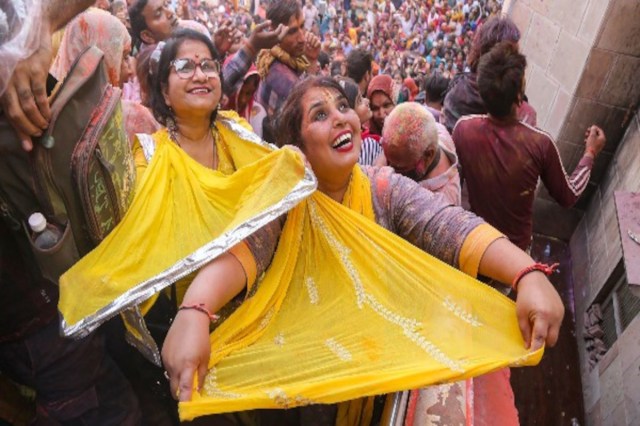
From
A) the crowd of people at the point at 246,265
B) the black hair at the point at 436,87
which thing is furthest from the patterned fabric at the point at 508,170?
the black hair at the point at 436,87

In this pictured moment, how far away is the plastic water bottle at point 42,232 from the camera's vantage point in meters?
1.45

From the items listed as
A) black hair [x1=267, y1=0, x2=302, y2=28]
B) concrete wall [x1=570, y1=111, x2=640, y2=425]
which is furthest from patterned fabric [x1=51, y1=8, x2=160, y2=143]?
concrete wall [x1=570, y1=111, x2=640, y2=425]

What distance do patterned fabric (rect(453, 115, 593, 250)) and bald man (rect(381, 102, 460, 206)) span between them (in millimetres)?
511

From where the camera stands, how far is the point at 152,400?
211 centimetres

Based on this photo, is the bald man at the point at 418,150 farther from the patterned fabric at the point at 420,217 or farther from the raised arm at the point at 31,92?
the raised arm at the point at 31,92

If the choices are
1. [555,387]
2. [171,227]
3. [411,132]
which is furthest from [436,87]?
[171,227]

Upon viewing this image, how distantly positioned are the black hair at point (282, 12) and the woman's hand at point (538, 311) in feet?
9.45

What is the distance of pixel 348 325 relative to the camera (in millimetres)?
1595

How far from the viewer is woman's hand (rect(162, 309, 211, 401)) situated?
4.27 feet

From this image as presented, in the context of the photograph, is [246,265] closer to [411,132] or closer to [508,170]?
[411,132]

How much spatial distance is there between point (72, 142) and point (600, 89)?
13.5 ft

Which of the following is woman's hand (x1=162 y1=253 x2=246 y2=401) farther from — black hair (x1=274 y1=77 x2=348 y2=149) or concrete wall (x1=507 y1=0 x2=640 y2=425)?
concrete wall (x1=507 y1=0 x2=640 y2=425)

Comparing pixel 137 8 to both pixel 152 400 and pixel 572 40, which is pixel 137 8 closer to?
pixel 152 400

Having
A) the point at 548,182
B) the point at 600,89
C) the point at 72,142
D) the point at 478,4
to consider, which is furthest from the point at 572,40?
the point at 478,4
